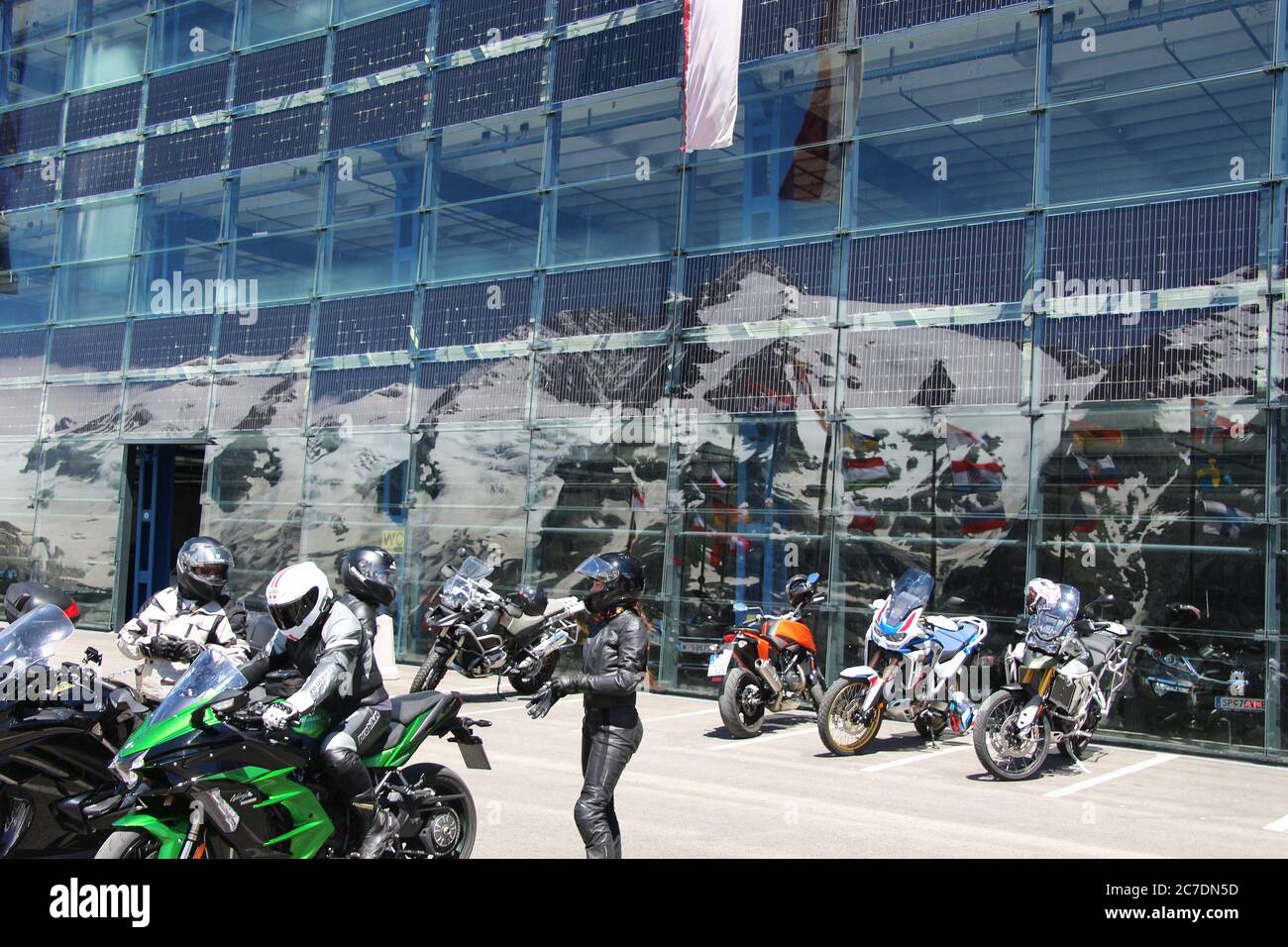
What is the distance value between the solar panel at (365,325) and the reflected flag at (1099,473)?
1014 centimetres

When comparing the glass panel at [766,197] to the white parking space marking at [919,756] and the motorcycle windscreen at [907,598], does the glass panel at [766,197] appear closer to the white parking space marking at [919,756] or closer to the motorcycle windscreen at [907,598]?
the motorcycle windscreen at [907,598]

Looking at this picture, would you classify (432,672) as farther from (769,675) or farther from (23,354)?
(23,354)

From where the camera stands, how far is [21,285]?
947 inches

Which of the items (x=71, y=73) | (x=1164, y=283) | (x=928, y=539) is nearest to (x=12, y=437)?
(x=71, y=73)

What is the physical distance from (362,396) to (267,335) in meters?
2.54

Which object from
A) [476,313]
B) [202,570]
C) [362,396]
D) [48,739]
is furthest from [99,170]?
[48,739]

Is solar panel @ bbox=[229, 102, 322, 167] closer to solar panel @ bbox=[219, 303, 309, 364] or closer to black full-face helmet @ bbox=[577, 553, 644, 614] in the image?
solar panel @ bbox=[219, 303, 309, 364]

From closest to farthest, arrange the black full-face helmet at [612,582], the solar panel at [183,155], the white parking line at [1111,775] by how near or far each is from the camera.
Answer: the black full-face helmet at [612,582] → the white parking line at [1111,775] → the solar panel at [183,155]

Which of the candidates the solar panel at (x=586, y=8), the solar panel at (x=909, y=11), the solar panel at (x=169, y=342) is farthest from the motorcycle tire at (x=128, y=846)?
the solar panel at (x=169, y=342)

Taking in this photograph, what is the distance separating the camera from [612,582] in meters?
6.22

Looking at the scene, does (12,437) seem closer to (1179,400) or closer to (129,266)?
(129,266)

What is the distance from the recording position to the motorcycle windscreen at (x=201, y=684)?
207 inches

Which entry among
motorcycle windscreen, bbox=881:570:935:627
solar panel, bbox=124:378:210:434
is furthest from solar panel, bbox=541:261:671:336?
solar panel, bbox=124:378:210:434

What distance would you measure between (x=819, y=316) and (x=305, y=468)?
9002mm
